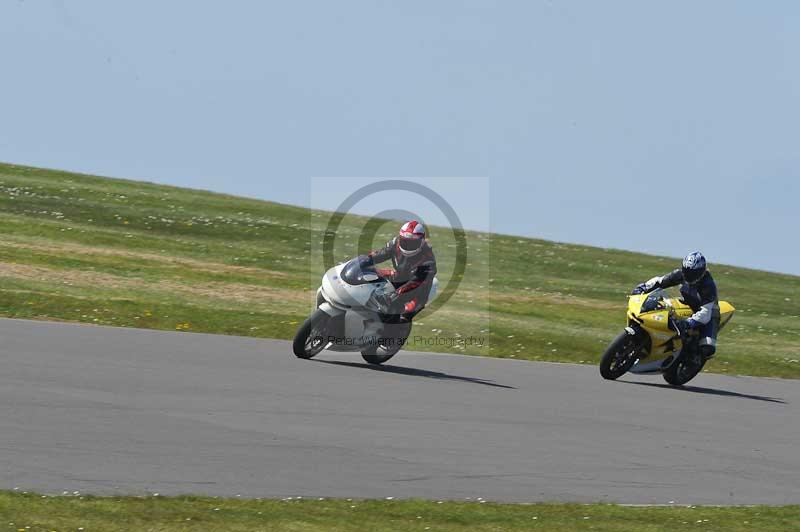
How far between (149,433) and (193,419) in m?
0.78

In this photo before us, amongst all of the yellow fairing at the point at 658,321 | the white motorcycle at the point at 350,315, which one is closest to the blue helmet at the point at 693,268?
the yellow fairing at the point at 658,321

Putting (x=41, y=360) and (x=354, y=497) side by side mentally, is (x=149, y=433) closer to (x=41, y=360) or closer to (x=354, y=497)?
(x=354, y=497)

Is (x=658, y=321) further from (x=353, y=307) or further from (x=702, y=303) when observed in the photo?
(x=353, y=307)

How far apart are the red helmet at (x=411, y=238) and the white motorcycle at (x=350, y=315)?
1.48ft

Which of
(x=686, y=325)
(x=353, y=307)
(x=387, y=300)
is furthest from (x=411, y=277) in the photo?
(x=686, y=325)

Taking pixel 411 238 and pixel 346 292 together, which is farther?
pixel 411 238

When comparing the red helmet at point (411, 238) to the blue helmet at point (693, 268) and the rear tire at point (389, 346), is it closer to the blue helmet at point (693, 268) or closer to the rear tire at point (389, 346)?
the rear tire at point (389, 346)

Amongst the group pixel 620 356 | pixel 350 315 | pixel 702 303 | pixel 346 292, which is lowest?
pixel 620 356

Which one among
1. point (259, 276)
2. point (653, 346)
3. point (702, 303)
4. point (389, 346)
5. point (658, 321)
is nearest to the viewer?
point (389, 346)

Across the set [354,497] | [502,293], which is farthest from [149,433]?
[502,293]

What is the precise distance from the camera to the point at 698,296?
1656 cm

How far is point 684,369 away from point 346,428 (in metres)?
7.54

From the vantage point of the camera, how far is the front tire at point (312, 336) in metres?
14.5

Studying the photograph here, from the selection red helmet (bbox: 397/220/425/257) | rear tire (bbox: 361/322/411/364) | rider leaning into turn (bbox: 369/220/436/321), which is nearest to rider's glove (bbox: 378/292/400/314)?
rider leaning into turn (bbox: 369/220/436/321)
